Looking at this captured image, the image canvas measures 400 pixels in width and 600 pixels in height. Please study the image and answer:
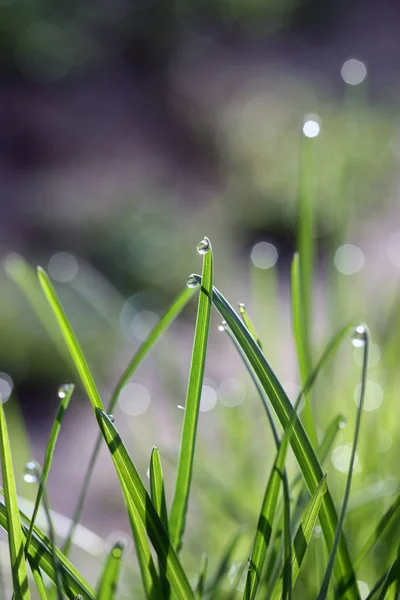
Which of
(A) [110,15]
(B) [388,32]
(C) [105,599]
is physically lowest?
(C) [105,599]

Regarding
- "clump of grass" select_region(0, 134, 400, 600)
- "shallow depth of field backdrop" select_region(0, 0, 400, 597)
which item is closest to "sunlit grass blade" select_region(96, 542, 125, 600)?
"clump of grass" select_region(0, 134, 400, 600)

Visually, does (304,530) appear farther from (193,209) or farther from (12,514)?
(193,209)

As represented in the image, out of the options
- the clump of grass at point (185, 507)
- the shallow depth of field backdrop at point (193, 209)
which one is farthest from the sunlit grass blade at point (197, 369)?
the shallow depth of field backdrop at point (193, 209)

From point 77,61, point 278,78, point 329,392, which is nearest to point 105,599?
point 329,392

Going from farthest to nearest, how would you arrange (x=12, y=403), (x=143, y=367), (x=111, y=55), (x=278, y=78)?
(x=111, y=55) → (x=278, y=78) → (x=143, y=367) → (x=12, y=403)

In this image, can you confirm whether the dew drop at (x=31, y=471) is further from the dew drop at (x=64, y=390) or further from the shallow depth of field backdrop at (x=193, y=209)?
the shallow depth of field backdrop at (x=193, y=209)

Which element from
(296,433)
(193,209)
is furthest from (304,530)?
(193,209)

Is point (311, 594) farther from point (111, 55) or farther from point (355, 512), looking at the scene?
point (111, 55)
